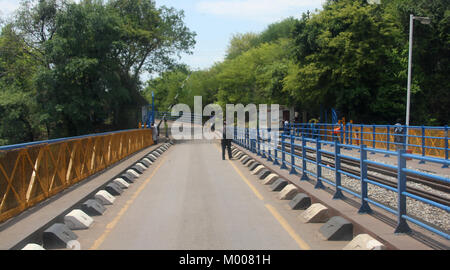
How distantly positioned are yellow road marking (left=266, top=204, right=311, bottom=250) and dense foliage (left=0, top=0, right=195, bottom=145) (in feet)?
97.3

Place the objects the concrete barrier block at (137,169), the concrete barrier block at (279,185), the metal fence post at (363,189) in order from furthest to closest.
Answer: the concrete barrier block at (137,169) < the concrete barrier block at (279,185) < the metal fence post at (363,189)

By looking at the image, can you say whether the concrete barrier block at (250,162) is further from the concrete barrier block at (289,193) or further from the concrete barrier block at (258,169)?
the concrete barrier block at (289,193)

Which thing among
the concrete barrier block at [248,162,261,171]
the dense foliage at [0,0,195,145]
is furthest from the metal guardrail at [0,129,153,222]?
the dense foliage at [0,0,195,145]

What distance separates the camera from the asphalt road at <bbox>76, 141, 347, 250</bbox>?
6.82 metres

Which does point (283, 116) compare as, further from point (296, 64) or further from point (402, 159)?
point (402, 159)

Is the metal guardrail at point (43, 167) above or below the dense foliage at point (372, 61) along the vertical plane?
below

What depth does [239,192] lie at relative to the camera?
12.0 m

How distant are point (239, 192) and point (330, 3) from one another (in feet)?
115

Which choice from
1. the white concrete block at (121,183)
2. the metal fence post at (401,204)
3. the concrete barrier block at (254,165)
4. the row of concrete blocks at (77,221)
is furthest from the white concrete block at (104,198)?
the concrete barrier block at (254,165)

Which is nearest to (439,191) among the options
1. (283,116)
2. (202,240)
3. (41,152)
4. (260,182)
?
(260,182)

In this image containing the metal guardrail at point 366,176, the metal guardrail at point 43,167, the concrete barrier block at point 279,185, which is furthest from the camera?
the concrete barrier block at point 279,185

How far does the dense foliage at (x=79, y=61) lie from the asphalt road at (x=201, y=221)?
26.2 meters

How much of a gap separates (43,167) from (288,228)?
5292 mm

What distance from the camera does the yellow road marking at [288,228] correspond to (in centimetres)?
670
